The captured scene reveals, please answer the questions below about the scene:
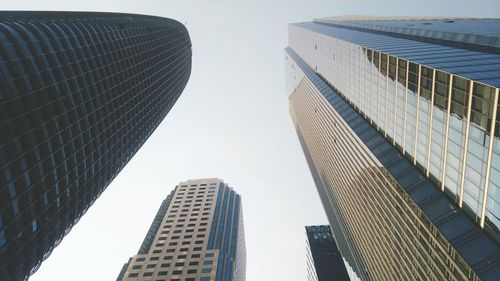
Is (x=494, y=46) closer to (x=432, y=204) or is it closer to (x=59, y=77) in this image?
(x=432, y=204)

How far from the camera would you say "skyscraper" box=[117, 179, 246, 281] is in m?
108

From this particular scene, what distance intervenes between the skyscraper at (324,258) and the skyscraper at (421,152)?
58.4m

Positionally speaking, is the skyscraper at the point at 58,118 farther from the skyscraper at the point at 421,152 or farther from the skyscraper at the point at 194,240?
the skyscraper at the point at 421,152

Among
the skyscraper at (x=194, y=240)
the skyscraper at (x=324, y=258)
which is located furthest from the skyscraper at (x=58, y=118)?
the skyscraper at (x=324, y=258)

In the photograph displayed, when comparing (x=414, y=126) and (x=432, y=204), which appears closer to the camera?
(x=432, y=204)

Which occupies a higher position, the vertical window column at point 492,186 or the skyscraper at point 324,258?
the vertical window column at point 492,186

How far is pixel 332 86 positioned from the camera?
109500 mm

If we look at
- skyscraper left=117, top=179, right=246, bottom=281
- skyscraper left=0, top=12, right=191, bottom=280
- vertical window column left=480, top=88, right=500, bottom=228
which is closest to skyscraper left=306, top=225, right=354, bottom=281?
skyscraper left=117, top=179, right=246, bottom=281

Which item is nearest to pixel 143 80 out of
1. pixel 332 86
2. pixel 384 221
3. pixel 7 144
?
pixel 332 86

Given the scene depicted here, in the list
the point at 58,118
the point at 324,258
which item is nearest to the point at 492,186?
the point at 58,118

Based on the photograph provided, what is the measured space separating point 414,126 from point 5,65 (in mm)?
50138

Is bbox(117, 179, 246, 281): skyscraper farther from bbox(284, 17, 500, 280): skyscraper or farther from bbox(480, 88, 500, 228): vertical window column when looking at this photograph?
bbox(480, 88, 500, 228): vertical window column

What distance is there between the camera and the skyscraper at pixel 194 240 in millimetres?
107938

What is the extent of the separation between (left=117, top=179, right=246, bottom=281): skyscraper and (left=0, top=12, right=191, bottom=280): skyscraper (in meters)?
32.3
